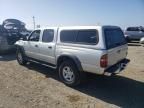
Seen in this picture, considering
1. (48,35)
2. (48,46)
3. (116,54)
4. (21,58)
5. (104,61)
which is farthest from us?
(21,58)

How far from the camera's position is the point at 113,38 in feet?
18.1

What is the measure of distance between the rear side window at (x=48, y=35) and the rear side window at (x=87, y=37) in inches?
50.9

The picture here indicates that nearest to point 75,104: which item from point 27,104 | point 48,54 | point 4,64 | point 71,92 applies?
point 71,92

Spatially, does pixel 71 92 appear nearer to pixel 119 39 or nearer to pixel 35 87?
pixel 35 87

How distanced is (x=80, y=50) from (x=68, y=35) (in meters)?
0.87

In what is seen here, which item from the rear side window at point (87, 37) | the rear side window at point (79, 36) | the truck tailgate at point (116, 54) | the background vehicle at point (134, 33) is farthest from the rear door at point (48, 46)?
the background vehicle at point (134, 33)

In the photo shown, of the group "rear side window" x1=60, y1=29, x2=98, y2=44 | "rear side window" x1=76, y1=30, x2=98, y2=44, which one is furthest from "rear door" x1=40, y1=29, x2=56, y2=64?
"rear side window" x1=76, y1=30, x2=98, y2=44

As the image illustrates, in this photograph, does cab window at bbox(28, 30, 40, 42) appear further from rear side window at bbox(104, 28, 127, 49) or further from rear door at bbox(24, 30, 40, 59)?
rear side window at bbox(104, 28, 127, 49)

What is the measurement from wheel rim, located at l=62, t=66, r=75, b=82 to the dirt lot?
27cm

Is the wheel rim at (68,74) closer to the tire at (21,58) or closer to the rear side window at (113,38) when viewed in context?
the rear side window at (113,38)

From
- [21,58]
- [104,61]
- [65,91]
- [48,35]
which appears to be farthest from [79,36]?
[21,58]

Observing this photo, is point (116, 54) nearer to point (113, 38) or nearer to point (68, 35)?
point (113, 38)

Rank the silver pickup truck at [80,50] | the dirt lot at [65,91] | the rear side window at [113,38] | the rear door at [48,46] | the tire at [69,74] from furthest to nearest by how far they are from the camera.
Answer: the rear door at [48,46] < the tire at [69,74] < the rear side window at [113,38] < the silver pickup truck at [80,50] < the dirt lot at [65,91]

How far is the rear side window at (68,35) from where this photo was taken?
5746 millimetres
